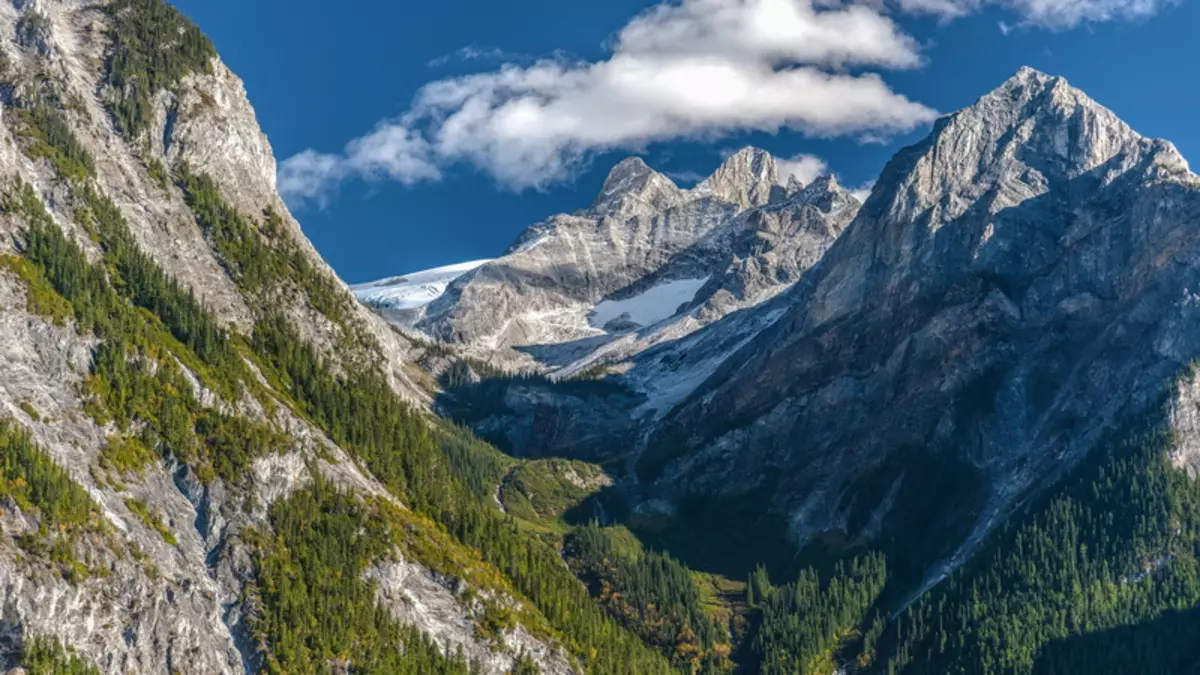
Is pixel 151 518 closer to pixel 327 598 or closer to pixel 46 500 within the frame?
pixel 46 500

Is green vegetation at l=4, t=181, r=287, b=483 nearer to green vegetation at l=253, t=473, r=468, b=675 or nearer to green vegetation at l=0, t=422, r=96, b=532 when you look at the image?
green vegetation at l=253, t=473, r=468, b=675

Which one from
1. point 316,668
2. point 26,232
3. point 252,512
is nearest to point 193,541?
point 252,512

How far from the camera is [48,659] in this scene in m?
140

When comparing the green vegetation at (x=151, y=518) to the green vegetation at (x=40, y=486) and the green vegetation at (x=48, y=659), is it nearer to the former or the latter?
the green vegetation at (x=40, y=486)

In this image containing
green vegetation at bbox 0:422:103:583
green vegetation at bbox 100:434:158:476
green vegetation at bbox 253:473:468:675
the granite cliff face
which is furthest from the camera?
green vegetation at bbox 100:434:158:476

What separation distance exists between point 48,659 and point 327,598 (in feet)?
124

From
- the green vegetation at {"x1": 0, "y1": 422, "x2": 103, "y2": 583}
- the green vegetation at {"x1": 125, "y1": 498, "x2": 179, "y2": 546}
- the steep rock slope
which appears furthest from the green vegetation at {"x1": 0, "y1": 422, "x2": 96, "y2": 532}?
the green vegetation at {"x1": 125, "y1": 498, "x2": 179, "y2": 546}

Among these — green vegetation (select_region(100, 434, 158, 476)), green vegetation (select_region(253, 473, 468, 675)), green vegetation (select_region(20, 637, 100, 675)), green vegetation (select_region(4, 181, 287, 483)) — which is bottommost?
green vegetation (select_region(20, 637, 100, 675))

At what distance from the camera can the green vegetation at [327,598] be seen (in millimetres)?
165125

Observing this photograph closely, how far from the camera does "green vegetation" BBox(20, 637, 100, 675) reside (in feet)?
455

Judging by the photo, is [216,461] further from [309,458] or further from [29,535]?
[29,535]

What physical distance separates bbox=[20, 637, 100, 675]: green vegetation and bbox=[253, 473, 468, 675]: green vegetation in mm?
23204

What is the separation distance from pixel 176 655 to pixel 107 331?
145ft

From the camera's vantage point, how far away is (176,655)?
506 ft
